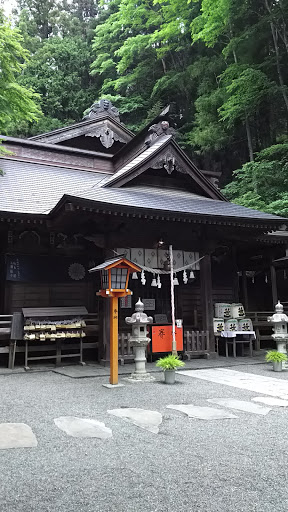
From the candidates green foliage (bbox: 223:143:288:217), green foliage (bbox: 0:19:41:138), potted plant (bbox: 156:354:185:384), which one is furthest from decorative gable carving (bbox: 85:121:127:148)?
potted plant (bbox: 156:354:185:384)

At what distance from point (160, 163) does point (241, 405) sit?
7898mm

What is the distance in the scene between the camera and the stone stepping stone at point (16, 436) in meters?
3.99

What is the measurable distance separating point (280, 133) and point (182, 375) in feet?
57.5

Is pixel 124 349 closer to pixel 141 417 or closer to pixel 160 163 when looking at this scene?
pixel 141 417

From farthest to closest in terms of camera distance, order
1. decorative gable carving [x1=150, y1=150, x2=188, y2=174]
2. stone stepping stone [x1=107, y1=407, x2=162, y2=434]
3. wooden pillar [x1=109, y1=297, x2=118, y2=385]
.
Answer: decorative gable carving [x1=150, y1=150, x2=188, y2=174]
wooden pillar [x1=109, y1=297, x2=118, y2=385]
stone stepping stone [x1=107, y1=407, x2=162, y2=434]

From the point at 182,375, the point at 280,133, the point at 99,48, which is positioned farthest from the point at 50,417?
the point at 99,48

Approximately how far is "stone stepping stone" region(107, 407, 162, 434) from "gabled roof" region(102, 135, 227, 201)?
23.0ft

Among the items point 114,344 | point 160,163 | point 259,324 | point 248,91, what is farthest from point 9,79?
point 248,91

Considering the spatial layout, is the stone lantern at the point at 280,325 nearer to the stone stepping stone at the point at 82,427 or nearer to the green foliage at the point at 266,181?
the stone stepping stone at the point at 82,427

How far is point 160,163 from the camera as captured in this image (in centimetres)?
1191

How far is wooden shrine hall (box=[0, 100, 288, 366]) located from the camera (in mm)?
9531

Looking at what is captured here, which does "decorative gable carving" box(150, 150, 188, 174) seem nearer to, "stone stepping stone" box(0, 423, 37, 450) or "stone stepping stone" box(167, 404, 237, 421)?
"stone stepping stone" box(167, 404, 237, 421)

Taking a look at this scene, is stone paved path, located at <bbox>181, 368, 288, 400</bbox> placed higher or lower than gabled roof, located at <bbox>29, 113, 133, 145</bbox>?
lower

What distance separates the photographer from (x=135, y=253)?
34.1 feet
